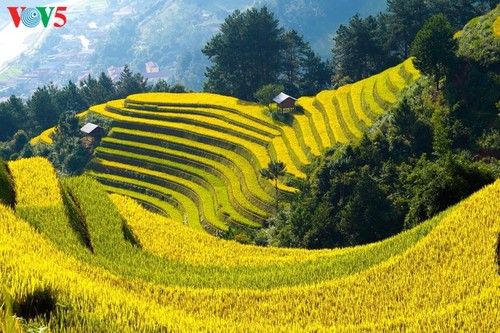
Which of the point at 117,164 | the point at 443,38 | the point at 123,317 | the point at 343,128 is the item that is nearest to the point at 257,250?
the point at 123,317

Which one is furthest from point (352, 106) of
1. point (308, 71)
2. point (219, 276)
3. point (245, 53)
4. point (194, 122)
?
point (219, 276)

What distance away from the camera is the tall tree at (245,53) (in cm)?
8244

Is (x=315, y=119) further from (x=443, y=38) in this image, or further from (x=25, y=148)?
(x=25, y=148)

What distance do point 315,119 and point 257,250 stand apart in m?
38.7

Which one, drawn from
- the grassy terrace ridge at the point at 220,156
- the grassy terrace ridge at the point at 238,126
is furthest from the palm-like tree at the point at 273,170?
the grassy terrace ridge at the point at 238,126

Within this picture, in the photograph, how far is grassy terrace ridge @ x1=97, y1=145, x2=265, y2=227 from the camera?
44.5 m

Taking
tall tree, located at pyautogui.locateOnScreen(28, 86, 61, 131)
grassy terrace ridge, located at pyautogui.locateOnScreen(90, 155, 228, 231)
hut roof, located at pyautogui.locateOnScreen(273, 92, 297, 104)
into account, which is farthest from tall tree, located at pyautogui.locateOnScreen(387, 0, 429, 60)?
tall tree, located at pyautogui.locateOnScreen(28, 86, 61, 131)

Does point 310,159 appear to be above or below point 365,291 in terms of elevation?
above

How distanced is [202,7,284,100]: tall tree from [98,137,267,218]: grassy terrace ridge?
82.8 ft

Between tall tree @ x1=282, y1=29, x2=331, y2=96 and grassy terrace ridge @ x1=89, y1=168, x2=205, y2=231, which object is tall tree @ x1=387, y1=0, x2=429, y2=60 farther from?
grassy terrace ridge @ x1=89, y1=168, x2=205, y2=231

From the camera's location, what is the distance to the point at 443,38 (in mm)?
40875

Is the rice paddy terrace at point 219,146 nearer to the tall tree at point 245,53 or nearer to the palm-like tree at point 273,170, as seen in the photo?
the palm-like tree at point 273,170

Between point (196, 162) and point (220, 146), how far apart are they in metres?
3.23

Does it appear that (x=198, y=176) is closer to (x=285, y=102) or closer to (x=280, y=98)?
(x=285, y=102)
